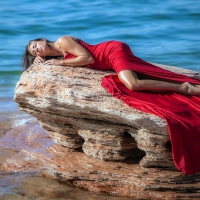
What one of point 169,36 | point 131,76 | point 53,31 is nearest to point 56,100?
point 131,76

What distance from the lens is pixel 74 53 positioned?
22.4 feet

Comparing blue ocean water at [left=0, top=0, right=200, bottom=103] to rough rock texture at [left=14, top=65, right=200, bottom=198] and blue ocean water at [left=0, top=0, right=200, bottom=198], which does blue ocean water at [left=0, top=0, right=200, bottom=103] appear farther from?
rough rock texture at [left=14, top=65, right=200, bottom=198]

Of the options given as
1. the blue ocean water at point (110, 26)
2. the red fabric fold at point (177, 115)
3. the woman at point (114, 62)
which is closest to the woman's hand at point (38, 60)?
the woman at point (114, 62)

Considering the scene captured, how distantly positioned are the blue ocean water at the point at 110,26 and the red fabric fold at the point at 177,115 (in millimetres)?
6128

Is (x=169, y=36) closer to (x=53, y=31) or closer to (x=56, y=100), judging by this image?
(x=53, y=31)

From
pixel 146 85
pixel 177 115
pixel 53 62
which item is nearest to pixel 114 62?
pixel 146 85

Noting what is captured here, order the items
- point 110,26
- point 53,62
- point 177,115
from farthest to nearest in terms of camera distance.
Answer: point 110,26 < point 53,62 < point 177,115

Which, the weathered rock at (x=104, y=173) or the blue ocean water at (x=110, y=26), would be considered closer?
the weathered rock at (x=104, y=173)

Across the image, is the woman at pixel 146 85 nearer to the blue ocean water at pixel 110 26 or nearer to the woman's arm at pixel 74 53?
the woman's arm at pixel 74 53

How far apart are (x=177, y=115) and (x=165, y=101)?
1.20 feet

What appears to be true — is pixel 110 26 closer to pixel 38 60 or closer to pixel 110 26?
pixel 110 26

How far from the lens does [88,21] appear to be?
19.6 m

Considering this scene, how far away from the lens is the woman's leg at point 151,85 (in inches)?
249

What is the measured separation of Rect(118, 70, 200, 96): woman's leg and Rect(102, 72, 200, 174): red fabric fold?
7 centimetres
